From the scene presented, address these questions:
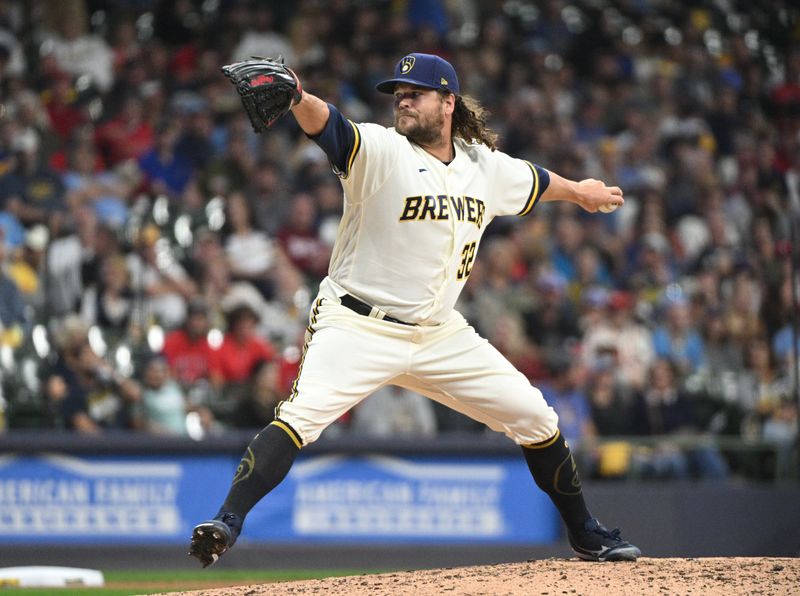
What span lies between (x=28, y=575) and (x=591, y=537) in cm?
364

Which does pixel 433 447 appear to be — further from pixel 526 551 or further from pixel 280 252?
pixel 280 252

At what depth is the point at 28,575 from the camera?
25.8 feet

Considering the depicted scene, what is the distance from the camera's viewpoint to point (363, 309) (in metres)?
5.59

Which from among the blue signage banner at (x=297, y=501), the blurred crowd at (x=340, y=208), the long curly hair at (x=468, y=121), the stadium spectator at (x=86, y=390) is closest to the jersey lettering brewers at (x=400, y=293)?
the long curly hair at (x=468, y=121)

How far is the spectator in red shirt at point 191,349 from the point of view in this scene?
10.6 m

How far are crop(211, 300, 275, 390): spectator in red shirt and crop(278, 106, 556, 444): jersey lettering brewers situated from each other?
493 centimetres

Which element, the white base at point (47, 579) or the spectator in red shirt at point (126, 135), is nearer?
the white base at point (47, 579)

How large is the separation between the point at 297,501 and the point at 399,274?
15.9 feet

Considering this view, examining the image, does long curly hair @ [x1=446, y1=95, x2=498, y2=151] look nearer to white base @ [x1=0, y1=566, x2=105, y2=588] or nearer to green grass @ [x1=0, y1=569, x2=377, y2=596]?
green grass @ [x1=0, y1=569, x2=377, y2=596]

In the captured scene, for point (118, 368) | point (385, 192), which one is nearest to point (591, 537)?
point (385, 192)

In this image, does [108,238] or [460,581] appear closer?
[460,581]

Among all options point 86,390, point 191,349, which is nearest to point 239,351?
point 191,349

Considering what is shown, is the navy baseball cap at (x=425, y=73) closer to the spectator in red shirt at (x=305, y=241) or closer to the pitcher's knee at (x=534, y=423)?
the pitcher's knee at (x=534, y=423)

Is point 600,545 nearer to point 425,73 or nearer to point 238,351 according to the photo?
point 425,73
